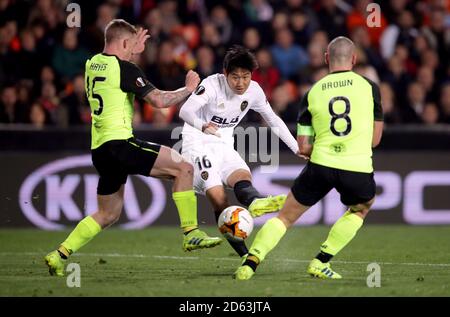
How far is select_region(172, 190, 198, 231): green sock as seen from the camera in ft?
30.2

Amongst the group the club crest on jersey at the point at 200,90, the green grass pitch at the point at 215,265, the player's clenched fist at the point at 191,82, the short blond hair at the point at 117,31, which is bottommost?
the green grass pitch at the point at 215,265

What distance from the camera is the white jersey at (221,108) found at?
31.8 feet

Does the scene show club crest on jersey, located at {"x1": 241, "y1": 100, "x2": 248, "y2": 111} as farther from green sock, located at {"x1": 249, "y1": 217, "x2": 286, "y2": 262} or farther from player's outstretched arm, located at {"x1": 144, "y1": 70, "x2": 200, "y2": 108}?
green sock, located at {"x1": 249, "y1": 217, "x2": 286, "y2": 262}

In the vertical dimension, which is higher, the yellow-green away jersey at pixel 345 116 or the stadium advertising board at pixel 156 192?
the yellow-green away jersey at pixel 345 116

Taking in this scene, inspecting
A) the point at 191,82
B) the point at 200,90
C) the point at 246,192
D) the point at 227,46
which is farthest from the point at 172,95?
the point at 227,46

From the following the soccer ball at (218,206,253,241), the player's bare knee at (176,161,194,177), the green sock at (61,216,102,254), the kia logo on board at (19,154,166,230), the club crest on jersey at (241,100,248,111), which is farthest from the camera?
the kia logo on board at (19,154,166,230)

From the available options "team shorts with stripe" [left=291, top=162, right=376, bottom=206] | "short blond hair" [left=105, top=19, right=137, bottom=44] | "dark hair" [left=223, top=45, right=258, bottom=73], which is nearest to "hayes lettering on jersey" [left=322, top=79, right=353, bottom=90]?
"team shorts with stripe" [left=291, top=162, right=376, bottom=206]

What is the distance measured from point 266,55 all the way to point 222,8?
1.36m

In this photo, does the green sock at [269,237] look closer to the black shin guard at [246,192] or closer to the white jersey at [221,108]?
the black shin guard at [246,192]

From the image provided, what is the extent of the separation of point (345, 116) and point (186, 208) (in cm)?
178

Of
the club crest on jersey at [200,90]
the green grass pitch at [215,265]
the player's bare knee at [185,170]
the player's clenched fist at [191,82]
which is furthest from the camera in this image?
the club crest on jersey at [200,90]

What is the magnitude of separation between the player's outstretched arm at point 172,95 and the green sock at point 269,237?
142cm

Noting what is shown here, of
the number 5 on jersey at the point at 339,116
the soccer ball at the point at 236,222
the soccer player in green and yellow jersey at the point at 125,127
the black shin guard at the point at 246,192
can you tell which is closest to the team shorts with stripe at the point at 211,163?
the black shin guard at the point at 246,192
